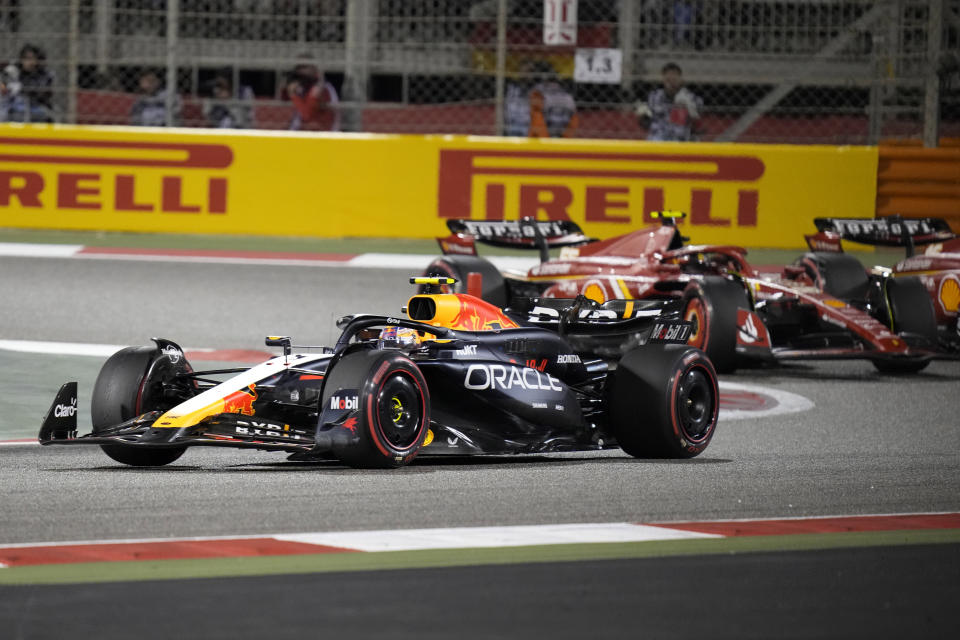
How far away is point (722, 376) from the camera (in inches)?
470

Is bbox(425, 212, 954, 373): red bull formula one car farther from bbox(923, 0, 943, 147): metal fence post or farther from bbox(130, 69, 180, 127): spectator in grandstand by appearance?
bbox(130, 69, 180, 127): spectator in grandstand

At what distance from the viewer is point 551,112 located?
18.2 meters

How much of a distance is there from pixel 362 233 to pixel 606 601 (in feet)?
44.9

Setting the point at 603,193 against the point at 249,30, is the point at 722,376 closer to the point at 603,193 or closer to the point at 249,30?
the point at 603,193

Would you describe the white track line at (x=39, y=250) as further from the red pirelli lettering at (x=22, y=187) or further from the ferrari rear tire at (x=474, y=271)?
the ferrari rear tire at (x=474, y=271)

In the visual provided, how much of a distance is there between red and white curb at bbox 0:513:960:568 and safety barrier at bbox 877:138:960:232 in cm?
1201

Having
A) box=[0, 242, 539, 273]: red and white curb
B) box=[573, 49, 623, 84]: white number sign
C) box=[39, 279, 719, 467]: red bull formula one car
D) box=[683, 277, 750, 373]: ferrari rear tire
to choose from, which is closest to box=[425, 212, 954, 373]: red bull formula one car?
box=[683, 277, 750, 373]: ferrari rear tire

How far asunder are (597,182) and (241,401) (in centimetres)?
1111

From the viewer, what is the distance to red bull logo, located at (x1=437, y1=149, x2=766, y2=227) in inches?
706

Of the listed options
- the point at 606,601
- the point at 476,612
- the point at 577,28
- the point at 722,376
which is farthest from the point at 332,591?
the point at 577,28

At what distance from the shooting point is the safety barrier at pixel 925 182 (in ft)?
59.0

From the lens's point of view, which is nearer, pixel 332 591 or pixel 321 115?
pixel 332 591

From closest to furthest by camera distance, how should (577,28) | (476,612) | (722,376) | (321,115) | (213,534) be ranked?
1. (476,612)
2. (213,534)
3. (722,376)
4. (577,28)
5. (321,115)

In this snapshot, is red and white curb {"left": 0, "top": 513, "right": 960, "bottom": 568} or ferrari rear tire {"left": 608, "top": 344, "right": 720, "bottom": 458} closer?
red and white curb {"left": 0, "top": 513, "right": 960, "bottom": 568}
